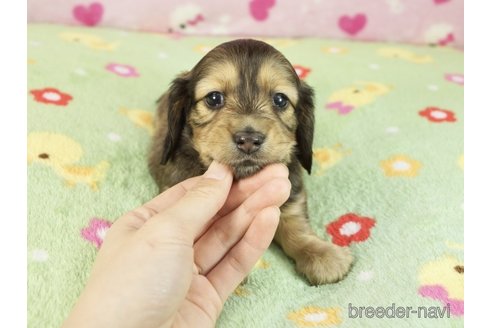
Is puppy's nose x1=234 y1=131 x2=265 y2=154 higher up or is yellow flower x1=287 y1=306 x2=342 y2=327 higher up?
puppy's nose x1=234 y1=131 x2=265 y2=154

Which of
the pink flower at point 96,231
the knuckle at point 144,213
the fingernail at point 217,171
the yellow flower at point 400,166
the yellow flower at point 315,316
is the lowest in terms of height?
the yellow flower at point 315,316

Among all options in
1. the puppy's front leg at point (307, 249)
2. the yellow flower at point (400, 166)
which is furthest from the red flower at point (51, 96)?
the yellow flower at point (400, 166)

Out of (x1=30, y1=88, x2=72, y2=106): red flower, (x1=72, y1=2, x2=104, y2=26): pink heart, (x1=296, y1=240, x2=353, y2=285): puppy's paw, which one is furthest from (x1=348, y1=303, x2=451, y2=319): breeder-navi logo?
(x1=72, y1=2, x2=104, y2=26): pink heart

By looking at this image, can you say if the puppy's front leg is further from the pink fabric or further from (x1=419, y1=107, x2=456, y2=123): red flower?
the pink fabric

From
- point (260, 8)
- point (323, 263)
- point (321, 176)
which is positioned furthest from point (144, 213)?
point (260, 8)

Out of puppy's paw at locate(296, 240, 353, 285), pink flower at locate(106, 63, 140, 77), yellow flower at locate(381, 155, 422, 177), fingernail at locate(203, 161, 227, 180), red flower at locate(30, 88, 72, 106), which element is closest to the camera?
fingernail at locate(203, 161, 227, 180)

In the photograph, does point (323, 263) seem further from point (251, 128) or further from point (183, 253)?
point (183, 253)

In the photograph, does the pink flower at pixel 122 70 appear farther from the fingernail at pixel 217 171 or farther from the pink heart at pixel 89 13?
the fingernail at pixel 217 171
